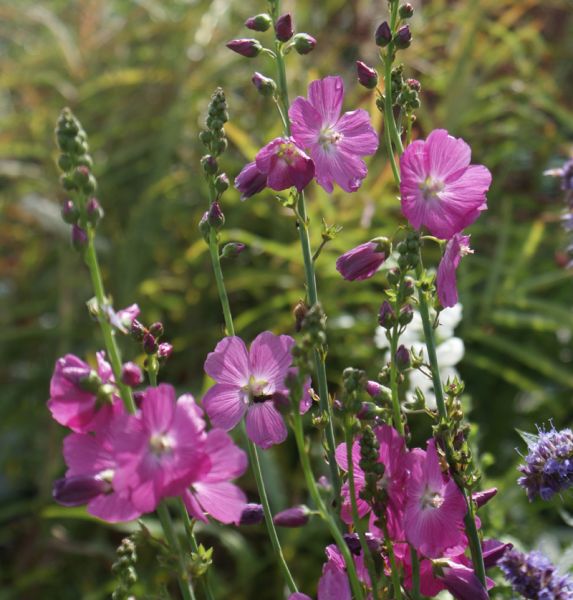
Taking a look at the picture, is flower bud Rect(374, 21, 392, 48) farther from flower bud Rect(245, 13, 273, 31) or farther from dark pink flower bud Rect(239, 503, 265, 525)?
dark pink flower bud Rect(239, 503, 265, 525)

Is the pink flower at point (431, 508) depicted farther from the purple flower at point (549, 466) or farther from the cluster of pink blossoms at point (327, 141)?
the cluster of pink blossoms at point (327, 141)

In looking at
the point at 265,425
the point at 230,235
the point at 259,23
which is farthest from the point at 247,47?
the point at 230,235

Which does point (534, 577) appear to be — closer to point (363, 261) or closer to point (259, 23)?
point (363, 261)

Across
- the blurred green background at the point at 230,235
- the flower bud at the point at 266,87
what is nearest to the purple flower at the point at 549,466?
the flower bud at the point at 266,87

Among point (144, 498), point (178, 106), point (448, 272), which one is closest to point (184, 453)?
point (144, 498)

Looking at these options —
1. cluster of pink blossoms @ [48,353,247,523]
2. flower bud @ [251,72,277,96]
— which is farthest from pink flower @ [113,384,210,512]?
flower bud @ [251,72,277,96]
